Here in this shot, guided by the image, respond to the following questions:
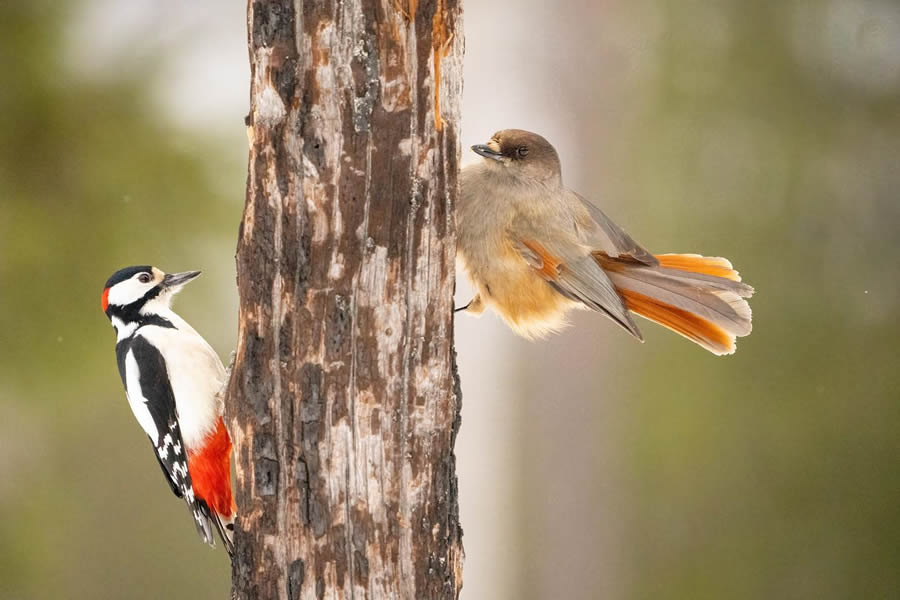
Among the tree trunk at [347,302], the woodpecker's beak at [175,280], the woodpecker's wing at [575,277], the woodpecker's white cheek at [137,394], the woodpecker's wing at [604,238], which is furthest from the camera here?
the woodpecker's beak at [175,280]

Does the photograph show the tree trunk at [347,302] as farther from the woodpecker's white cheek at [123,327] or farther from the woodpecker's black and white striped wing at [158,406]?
the woodpecker's white cheek at [123,327]

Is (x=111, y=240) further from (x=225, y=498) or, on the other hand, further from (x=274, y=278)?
(x=274, y=278)

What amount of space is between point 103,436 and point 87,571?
0.79 meters

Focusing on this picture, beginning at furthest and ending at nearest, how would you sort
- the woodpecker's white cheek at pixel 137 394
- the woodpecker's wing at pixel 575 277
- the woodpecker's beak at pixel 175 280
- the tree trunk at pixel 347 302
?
the woodpecker's beak at pixel 175 280 → the woodpecker's white cheek at pixel 137 394 → the woodpecker's wing at pixel 575 277 → the tree trunk at pixel 347 302

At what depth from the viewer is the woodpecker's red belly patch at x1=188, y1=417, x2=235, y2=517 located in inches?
128

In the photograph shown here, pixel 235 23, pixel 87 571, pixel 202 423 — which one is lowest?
pixel 87 571

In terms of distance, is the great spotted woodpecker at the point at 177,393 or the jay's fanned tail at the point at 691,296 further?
the great spotted woodpecker at the point at 177,393

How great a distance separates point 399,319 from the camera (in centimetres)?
235

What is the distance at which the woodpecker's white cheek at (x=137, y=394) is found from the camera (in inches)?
128

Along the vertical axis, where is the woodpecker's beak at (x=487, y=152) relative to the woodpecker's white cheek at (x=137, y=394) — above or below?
above

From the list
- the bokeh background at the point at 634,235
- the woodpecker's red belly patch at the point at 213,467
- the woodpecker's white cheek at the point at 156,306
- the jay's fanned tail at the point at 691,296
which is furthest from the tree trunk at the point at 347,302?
the bokeh background at the point at 634,235

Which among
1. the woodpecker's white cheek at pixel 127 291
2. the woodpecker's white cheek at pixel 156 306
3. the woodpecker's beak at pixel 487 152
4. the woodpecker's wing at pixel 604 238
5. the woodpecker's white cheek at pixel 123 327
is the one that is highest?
the woodpecker's beak at pixel 487 152

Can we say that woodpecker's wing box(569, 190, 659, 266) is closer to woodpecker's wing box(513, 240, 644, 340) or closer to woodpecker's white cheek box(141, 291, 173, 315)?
woodpecker's wing box(513, 240, 644, 340)

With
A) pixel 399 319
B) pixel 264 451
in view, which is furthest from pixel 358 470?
pixel 399 319
